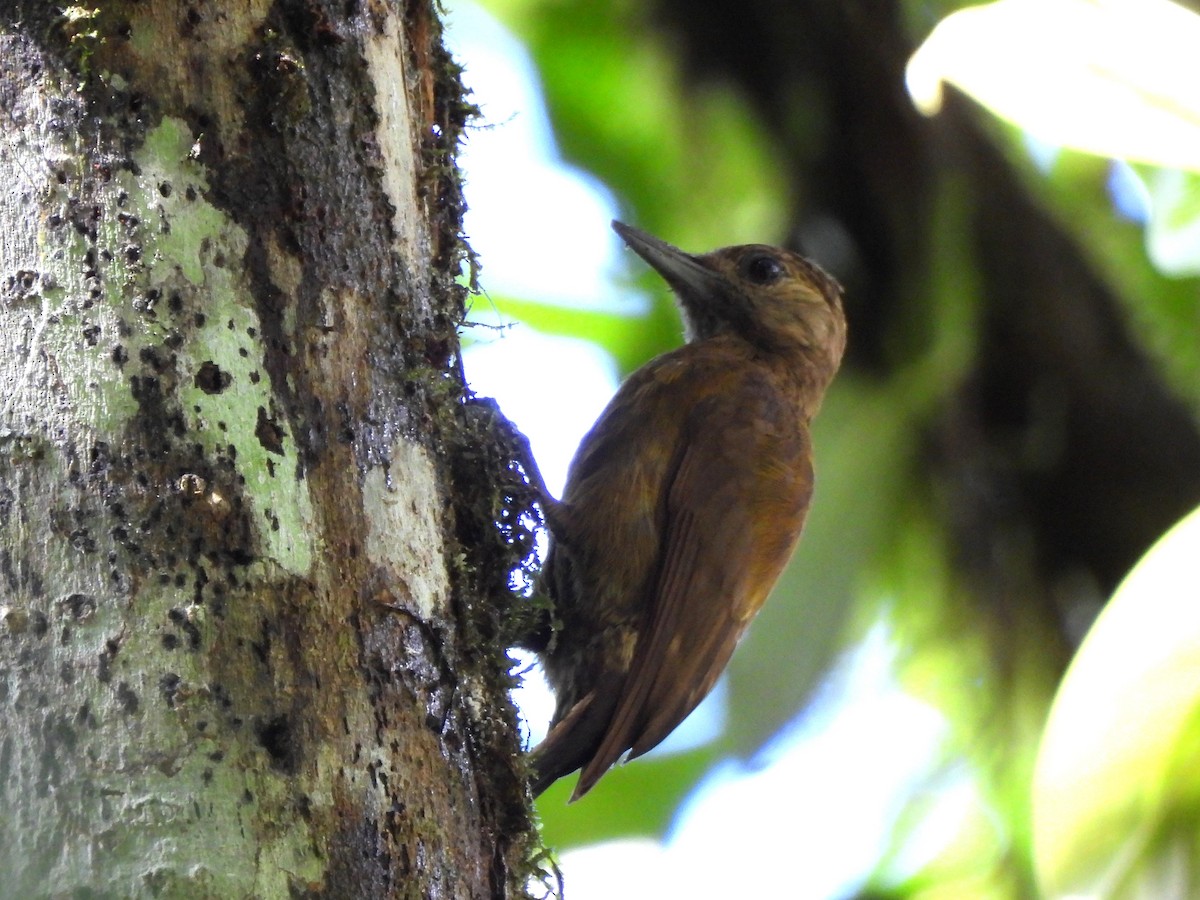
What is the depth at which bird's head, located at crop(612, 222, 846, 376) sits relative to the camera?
432 cm

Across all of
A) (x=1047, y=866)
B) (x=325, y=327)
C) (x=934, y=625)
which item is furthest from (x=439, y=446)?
(x=934, y=625)

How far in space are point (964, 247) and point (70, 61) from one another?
2.22 meters

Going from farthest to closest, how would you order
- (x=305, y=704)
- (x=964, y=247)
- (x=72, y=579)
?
(x=964, y=247)
(x=305, y=704)
(x=72, y=579)

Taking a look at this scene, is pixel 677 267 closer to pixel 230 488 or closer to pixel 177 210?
pixel 177 210

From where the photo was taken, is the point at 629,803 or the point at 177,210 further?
the point at 629,803

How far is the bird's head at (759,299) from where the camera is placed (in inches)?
170

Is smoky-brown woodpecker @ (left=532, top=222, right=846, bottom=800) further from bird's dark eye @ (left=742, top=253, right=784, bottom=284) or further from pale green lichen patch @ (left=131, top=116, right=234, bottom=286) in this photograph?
pale green lichen patch @ (left=131, top=116, right=234, bottom=286)

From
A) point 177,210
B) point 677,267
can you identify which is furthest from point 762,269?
point 177,210

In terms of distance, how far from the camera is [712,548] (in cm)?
364

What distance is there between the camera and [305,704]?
5.52 feet

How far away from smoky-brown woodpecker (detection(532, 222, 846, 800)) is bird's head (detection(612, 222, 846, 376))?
13 cm

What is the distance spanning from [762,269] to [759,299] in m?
0.11

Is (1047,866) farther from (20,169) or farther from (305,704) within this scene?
(20,169)

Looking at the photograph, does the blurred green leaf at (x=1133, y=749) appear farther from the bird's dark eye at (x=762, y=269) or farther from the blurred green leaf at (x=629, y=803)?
the bird's dark eye at (x=762, y=269)
